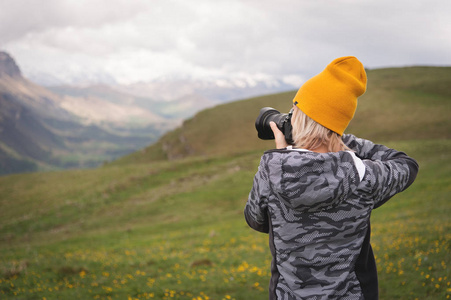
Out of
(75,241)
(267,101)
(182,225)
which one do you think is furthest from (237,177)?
(267,101)

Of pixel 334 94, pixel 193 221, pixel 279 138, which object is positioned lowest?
pixel 193 221

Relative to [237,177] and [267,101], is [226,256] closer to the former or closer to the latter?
[237,177]

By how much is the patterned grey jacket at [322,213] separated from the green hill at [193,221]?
212 inches

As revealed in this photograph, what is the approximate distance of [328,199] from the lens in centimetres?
232

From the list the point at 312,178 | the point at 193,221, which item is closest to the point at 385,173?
the point at 312,178

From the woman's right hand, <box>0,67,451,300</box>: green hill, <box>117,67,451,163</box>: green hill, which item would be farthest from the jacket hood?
<box>117,67,451,163</box>: green hill

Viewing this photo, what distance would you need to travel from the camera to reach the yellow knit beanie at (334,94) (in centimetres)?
247

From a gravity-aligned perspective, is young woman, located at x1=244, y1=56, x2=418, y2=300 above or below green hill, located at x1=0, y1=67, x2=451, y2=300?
above

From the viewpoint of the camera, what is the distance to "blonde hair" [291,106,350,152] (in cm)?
249

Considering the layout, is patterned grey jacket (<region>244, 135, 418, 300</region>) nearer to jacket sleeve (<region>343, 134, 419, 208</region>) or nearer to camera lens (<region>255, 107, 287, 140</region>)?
jacket sleeve (<region>343, 134, 419, 208</region>)

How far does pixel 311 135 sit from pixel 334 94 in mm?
375

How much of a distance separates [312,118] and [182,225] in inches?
963

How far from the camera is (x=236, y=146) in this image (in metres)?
62.4

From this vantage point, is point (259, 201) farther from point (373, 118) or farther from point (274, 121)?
point (373, 118)
